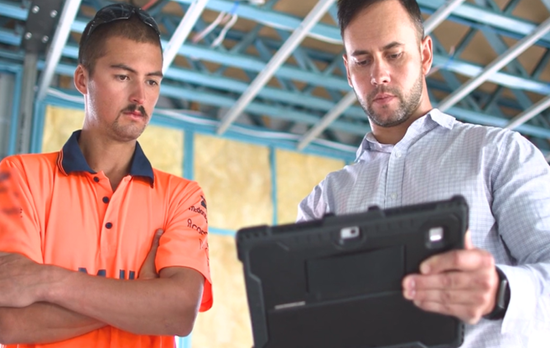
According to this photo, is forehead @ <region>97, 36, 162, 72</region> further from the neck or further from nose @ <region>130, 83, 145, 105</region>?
the neck

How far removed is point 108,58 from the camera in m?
2.47

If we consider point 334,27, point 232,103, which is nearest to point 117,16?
point 334,27

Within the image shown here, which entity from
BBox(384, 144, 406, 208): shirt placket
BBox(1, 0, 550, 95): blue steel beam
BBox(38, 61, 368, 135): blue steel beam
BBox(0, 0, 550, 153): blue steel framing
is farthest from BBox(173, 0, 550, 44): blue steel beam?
BBox(384, 144, 406, 208): shirt placket

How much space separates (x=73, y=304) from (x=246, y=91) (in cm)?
439

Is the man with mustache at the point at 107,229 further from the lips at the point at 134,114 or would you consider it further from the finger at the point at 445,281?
the finger at the point at 445,281

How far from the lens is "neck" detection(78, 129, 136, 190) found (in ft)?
7.77

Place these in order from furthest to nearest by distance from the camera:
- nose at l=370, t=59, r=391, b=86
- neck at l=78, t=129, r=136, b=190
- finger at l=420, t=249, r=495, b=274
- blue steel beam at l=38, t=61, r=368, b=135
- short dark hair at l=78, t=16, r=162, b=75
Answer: blue steel beam at l=38, t=61, r=368, b=135
short dark hair at l=78, t=16, r=162, b=75
neck at l=78, t=129, r=136, b=190
nose at l=370, t=59, r=391, b=86
finger at l=420, t=249, r=495, b=274

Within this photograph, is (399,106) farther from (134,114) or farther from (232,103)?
(232,103)

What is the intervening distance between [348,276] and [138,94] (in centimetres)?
120

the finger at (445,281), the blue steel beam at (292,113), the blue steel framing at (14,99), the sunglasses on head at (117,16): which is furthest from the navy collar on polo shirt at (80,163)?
the blue steel beam at (292,113)

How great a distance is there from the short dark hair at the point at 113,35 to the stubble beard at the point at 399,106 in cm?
77

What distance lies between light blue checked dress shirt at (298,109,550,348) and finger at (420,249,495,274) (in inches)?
5.7

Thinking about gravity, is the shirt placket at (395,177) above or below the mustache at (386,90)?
below

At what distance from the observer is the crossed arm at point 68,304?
1.94m
